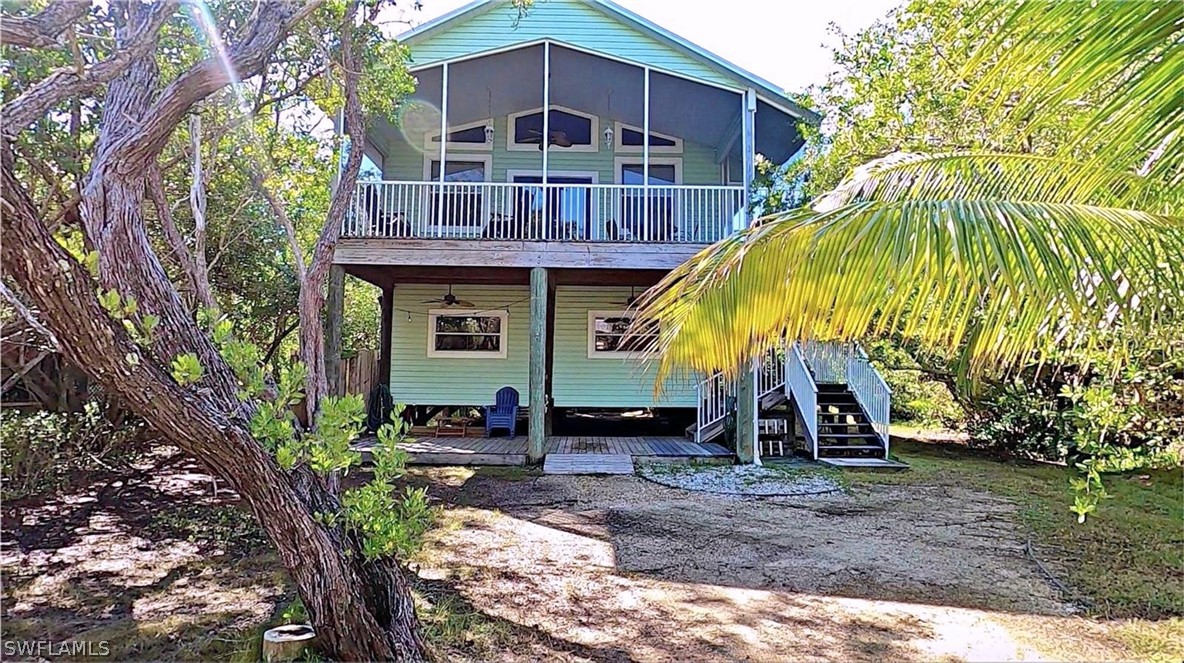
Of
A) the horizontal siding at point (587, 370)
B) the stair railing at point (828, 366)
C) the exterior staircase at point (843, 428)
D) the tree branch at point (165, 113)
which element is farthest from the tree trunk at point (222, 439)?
the horizontal siding at point (587, 370)

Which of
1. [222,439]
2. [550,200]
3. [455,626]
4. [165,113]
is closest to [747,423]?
[550,200]

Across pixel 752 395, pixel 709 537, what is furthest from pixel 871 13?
pixel 709 537

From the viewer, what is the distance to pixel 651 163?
496 inches

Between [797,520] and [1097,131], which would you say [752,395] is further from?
[1097,131]

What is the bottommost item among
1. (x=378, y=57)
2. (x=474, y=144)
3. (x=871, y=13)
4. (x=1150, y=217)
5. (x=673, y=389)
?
(x=673, y=389)

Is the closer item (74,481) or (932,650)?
(932,650)

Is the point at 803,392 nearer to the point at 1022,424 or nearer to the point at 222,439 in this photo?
the point at 1022,424

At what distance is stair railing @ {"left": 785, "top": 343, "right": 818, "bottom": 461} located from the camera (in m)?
9.72

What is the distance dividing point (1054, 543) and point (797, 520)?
2.10 m

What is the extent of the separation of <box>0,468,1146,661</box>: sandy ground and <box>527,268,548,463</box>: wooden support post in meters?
1.95

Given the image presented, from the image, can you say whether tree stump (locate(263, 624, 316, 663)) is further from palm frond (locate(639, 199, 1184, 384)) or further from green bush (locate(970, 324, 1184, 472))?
green bush (locate(970, 324, 1184, 472))

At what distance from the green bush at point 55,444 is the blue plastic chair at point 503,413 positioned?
531 centimetres

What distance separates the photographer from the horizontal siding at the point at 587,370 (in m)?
12.4

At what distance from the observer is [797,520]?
243 inches
